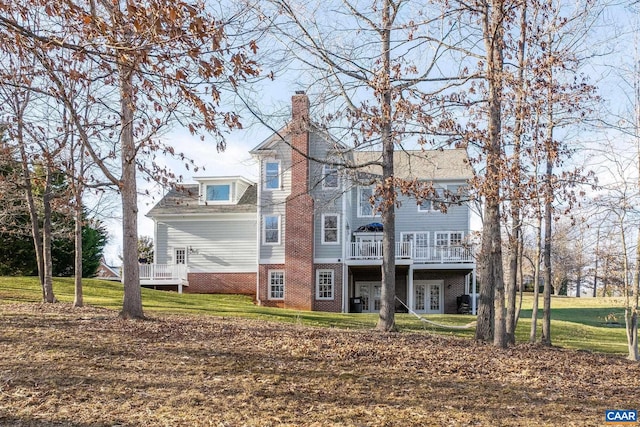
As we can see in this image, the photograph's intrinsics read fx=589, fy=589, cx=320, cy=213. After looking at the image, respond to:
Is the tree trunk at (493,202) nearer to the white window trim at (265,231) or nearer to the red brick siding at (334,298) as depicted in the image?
the red brick siding at (334,298)

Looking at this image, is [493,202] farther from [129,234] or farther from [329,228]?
[329,228]

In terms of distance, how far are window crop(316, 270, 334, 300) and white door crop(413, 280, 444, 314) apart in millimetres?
5074

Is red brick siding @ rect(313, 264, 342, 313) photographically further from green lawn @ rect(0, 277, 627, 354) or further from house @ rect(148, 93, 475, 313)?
green lawn @ rect(0, 277, 627, 354)

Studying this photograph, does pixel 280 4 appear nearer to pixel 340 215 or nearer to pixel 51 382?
pixel 51 382

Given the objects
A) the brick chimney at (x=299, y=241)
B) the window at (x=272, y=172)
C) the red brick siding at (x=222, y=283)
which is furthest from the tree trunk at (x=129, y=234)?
the red brick siding at (x=222, y=283)

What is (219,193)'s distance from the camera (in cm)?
2733

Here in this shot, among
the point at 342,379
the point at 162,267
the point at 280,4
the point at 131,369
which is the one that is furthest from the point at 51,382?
the point at 162,267

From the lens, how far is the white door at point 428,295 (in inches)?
1081

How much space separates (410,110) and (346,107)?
6.34ft

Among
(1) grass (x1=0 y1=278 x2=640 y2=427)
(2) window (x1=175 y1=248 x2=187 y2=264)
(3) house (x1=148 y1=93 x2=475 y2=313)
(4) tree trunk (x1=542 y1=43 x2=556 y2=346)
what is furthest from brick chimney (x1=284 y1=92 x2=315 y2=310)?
(1) grass (x1=0 y1=278 x2=640 y2=427)

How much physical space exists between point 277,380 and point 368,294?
21080 mm

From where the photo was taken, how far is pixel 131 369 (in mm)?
7152

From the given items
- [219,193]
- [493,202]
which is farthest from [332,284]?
[493,202]

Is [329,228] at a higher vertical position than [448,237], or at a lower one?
higher
